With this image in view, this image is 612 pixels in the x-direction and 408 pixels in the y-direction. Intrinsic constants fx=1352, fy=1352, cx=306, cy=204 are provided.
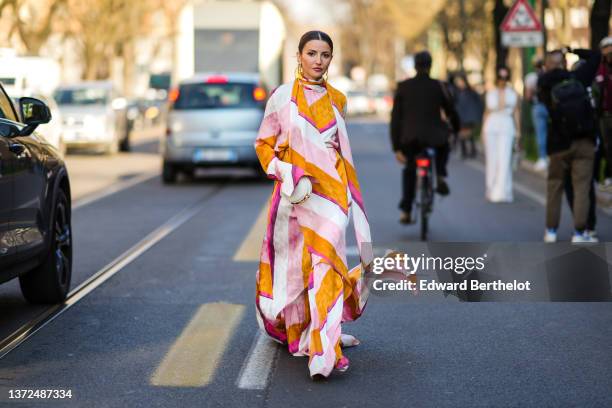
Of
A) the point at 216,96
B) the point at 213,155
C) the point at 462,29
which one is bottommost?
the point at 213,155

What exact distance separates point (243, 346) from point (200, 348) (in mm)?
234

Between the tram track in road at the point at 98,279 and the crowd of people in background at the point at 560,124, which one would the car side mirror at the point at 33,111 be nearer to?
the tram track in road at the point at 98,279

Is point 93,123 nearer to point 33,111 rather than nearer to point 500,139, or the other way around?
point 500,139

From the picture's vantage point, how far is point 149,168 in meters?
26.2

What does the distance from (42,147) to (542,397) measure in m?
3.91

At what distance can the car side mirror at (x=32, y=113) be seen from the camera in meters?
8.12

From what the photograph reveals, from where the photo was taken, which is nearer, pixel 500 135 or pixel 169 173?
pixel 500 135

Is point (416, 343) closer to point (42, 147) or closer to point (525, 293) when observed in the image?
point (525, 293)

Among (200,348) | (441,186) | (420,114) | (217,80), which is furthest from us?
(217,80)

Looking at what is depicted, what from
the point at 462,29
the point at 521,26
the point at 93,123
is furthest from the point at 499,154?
the point at 462,29

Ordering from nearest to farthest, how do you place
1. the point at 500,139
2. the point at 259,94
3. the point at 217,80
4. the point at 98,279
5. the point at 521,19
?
the point at 98,279
the point at 500,139
the point at 259,94
the point at 217,80
the point at 521,19

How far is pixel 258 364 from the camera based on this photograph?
676cm

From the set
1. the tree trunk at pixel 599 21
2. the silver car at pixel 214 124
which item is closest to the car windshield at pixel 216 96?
the silver car at pixel 214 124

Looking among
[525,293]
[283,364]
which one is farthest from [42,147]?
[525,293]
